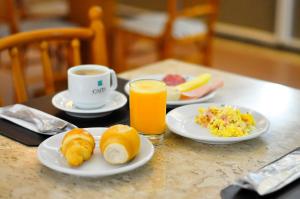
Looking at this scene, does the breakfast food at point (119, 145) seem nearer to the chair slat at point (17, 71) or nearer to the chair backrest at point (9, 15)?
the chair slat at point (17, 71)

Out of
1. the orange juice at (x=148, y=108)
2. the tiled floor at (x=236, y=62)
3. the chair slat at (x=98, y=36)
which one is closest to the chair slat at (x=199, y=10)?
the tiled floor at (x=236, y=62)

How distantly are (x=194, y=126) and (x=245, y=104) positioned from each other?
0.81ft

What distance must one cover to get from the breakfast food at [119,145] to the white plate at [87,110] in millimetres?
289

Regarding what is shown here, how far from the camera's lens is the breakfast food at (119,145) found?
1.07 m

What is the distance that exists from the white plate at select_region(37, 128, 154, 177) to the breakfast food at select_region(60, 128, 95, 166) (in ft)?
0.06

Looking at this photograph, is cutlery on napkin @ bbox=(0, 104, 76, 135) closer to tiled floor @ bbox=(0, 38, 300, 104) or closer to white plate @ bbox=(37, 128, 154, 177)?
white plate @ bbox=(37, 128, 154, 177)

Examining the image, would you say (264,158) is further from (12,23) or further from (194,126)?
(12,23)

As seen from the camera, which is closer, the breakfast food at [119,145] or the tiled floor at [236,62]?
the breakfast food at [119,145]

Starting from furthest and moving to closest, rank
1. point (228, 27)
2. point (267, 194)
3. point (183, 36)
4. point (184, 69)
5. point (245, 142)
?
point (228, 27), point (183, 36), point (184, 69), point (245, 142), point (267, 194)

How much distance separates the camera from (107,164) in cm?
109

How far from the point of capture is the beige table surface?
40.3 inches

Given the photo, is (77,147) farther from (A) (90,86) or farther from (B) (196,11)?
(B) (196,11)

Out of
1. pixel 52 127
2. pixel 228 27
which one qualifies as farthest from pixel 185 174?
pixel 228 27

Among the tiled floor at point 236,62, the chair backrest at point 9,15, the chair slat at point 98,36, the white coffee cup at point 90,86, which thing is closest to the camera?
the white coffee cup at point 90,86
